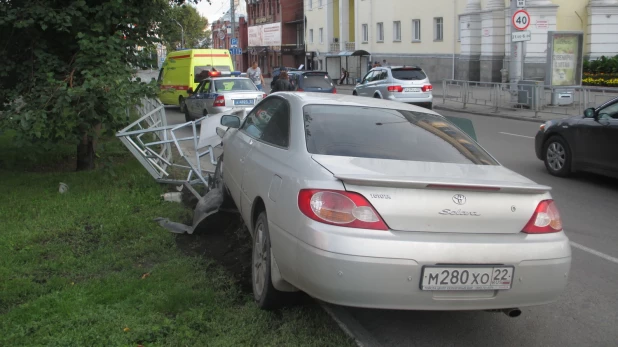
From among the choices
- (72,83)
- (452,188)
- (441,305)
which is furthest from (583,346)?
(72,83)

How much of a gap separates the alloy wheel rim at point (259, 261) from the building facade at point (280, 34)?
60.0 m

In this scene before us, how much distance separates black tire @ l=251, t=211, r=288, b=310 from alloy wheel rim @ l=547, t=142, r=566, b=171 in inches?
268

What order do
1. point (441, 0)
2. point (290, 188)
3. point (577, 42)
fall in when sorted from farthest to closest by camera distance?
point (441, 0), point (577, 42), point (290, 188)

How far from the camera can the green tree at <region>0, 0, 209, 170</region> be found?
8406mm

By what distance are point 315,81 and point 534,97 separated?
7.14 metres

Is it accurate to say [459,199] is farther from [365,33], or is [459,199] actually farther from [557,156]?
[365,33]

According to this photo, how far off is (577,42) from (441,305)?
21.1 m

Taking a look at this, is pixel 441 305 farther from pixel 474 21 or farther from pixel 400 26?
pixel 400 26

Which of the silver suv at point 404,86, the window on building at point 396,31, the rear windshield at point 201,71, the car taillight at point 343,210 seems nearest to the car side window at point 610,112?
the car taillight at point 343,210

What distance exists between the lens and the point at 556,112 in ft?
63.6

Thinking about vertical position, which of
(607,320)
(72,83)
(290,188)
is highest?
(72,83)

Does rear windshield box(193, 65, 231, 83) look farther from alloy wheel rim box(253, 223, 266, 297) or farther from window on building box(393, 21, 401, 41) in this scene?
window on building box(393, 21, 401, 41)

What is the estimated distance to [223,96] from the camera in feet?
58.0

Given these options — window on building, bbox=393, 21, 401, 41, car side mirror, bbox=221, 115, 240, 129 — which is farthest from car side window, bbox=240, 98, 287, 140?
window on building, bbox=393, 21, 401, 41
